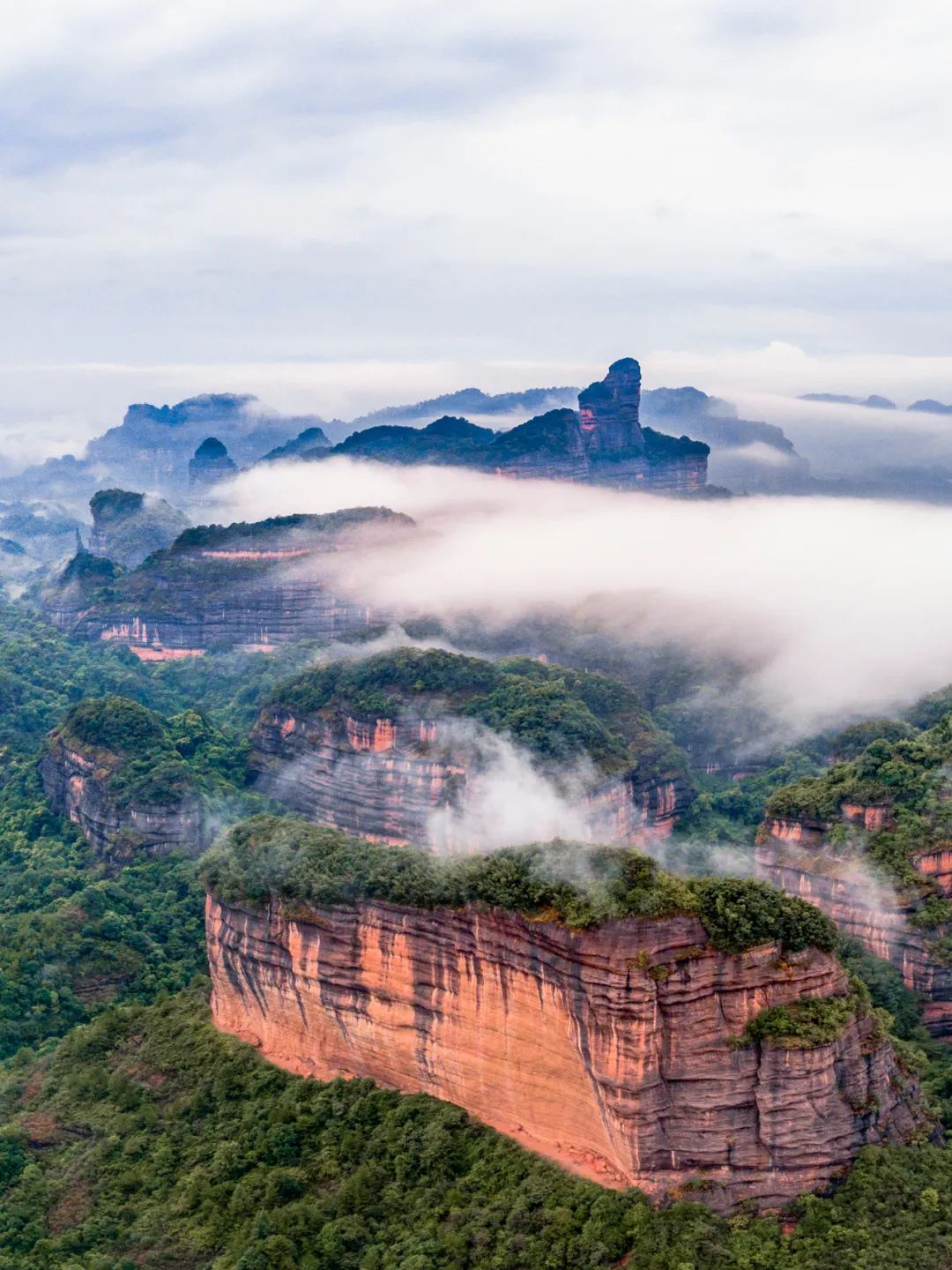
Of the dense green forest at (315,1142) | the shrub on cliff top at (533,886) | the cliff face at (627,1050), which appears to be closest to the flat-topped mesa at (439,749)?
the dense green forest at (315,1142)

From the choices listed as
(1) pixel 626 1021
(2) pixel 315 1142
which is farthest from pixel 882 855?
(2) pixel 315 1142

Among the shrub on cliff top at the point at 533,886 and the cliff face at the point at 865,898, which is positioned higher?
the shrub on cliff top at the point at 533,886

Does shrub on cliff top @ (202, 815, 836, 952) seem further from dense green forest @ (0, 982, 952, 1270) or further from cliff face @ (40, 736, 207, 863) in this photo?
cliff face @ (40, 736, 207, 863)

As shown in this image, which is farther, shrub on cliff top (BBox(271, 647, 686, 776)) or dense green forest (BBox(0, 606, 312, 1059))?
shrub on cliff top (BBox(271, 647, 686, 776))

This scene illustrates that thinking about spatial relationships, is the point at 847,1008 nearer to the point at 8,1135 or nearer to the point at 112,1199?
the point at 112,1199

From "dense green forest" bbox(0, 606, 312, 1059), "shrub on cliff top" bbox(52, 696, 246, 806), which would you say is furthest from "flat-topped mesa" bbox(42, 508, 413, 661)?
"shrub on cliff top" bbox(52, 696, 246, 806)

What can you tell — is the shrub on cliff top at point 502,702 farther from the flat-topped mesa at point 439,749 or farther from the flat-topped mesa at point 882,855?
the flat-topped mesa at point 882,855
